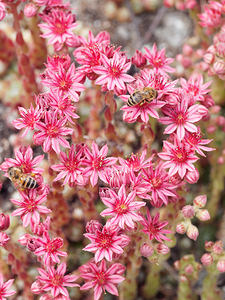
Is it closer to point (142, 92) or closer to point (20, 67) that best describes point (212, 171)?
point (142, 92)

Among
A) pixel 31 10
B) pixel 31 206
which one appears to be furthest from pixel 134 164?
pixel 31 10

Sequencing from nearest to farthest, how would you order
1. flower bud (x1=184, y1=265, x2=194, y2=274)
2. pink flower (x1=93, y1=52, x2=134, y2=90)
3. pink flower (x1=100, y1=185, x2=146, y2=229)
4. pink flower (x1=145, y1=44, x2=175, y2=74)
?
pink flower (x1=100, y1=185, x2=146, y2=229)
pink flower (x1=93, y1=52, x2=134, y2=90)
flower bud (x1=184, y1=265, x2=194, y2=274)
pink flower (x1=145, y1=44, x2=175, y2=74)

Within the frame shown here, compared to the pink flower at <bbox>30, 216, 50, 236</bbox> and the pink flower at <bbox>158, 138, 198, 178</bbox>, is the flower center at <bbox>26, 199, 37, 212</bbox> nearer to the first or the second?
the pink flower at <bbox>30, 216, 50, 236</bbox>

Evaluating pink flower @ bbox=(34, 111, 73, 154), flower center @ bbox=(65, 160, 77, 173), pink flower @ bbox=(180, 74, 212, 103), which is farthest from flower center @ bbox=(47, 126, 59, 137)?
pink flower @ bbox=(180, 74, 212, 103)

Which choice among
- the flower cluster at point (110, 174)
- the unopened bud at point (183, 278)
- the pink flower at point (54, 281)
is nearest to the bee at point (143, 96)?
the flower cluster at point (110, 174)

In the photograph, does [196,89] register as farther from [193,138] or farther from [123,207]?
[123,207]

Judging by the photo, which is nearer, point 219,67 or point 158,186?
point 158,186
